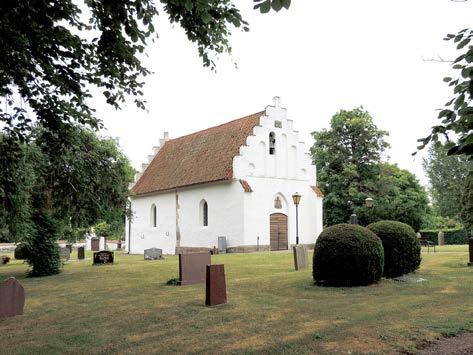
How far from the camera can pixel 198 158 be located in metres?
39.3

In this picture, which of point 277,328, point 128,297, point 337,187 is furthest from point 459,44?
point 337,187

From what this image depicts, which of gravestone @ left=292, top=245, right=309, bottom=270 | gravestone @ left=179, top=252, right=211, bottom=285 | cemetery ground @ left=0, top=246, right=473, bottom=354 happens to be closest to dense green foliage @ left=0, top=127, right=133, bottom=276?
cemetery ground @ left=0, top=246, right=473, bottom=354

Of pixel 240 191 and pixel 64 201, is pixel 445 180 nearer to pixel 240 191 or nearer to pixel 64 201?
pixel 240 191

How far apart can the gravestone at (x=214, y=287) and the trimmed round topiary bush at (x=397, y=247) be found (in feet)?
19.6

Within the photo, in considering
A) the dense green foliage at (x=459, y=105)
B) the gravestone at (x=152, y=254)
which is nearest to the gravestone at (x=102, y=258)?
the gravestone at (x=152, y=254)

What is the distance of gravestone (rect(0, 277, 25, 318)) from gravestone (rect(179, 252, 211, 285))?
5.02 meters

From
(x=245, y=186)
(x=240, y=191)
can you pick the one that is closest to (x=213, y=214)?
(x=240, y=191)

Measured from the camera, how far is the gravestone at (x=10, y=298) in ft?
34.7

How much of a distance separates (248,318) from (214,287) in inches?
64.6

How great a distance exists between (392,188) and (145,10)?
138 ft

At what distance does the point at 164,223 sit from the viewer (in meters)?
41.2

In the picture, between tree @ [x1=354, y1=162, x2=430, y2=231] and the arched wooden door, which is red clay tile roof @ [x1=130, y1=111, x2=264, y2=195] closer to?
the arched wooden door

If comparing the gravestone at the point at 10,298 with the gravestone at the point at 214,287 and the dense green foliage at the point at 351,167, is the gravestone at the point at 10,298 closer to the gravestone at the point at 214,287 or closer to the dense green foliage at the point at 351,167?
the gravestone at the point at 214,287

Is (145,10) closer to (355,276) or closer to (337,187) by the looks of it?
(355,276)
